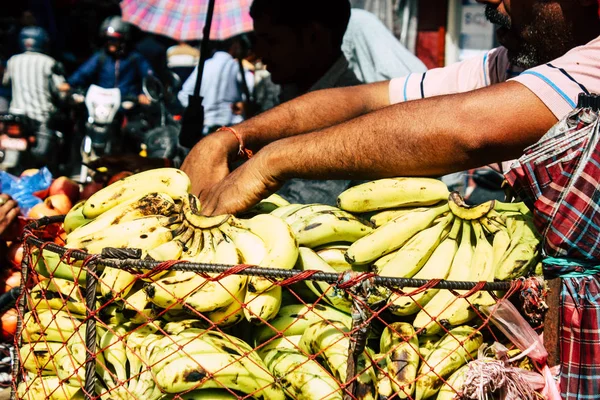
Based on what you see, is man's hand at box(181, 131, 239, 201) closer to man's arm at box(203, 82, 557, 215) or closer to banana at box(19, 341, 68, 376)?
man's arm at box(203, 82, 557, 215)

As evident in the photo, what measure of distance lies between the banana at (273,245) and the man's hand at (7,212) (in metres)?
1.71

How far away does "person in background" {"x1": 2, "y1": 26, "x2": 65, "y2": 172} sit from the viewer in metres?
8.94

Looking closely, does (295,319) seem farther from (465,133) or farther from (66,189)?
(66,189)

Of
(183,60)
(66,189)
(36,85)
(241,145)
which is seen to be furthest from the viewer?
(36,85)

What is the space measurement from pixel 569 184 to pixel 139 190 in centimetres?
112

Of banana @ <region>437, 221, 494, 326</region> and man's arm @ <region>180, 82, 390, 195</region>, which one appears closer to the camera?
banana @ <region>437, 221, 494, 326</region>

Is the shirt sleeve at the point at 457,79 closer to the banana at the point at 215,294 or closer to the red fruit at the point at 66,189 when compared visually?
the banana at the point at 215,294

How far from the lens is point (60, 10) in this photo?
1066 cm

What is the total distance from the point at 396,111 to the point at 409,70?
3050mm

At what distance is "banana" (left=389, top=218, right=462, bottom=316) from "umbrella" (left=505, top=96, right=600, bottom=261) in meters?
0.27

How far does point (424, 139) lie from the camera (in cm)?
175

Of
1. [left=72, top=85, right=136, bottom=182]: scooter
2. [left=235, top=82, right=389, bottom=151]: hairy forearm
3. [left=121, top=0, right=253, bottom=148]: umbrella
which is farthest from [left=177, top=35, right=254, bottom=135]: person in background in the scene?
[left=235, top=82, right=389, bottom=151]: hairy forearm

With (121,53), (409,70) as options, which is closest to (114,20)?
(121,53)

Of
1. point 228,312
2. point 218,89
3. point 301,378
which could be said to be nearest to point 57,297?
point 228,312
